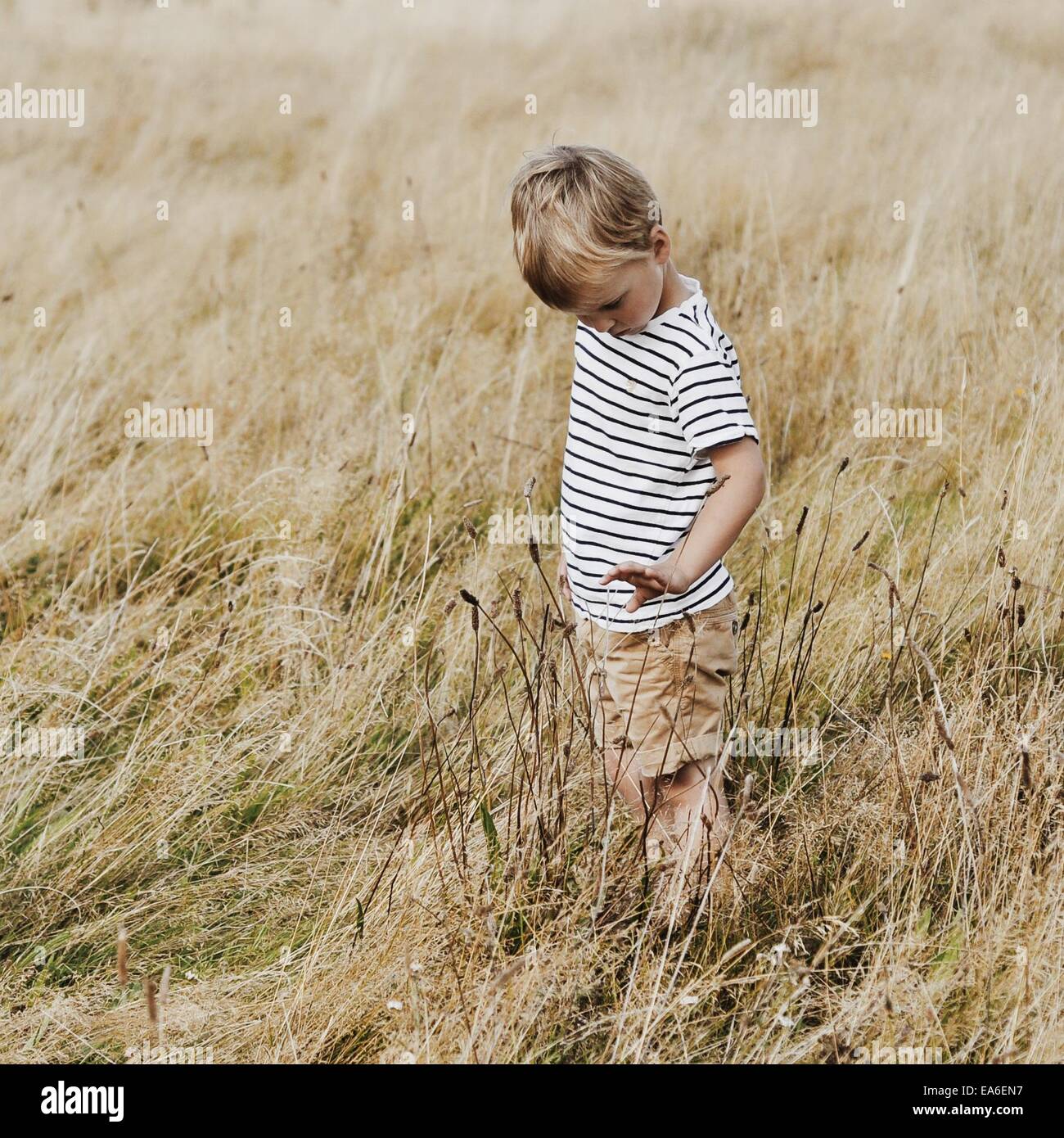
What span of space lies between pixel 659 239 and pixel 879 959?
1215 mm

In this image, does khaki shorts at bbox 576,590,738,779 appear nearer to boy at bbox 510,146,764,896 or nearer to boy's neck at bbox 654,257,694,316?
boy at bbox 510,146,764,896

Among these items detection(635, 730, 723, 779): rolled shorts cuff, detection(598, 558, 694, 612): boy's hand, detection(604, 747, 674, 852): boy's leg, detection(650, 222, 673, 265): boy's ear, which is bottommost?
detection(604, 747, 674, 852): boy's leg

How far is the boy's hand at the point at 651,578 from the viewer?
67.0 inches

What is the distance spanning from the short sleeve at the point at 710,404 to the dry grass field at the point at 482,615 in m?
0.39

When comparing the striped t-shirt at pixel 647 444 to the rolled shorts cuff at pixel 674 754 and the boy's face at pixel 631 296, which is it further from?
the rolled shorts cuff at pixel 674 754

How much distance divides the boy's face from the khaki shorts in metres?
0.51

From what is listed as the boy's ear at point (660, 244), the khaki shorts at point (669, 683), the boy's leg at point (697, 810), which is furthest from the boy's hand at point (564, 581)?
the boy's ear at point (660, 244)

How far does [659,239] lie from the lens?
1.84 meters

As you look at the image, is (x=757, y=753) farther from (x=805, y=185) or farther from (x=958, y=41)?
(x=958, y=41)

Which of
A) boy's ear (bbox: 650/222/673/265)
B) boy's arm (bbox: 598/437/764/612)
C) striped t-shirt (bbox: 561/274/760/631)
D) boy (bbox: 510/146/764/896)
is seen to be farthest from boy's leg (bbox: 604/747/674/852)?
boy's ear (bbox: 650/222/673/265)

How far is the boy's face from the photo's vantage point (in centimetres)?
181

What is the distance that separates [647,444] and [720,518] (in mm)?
224

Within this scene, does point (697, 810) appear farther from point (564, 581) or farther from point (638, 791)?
point (564, 581)

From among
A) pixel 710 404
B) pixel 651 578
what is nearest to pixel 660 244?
pixel 710 404
